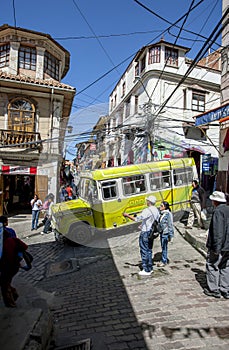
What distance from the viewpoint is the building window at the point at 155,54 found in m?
16.2

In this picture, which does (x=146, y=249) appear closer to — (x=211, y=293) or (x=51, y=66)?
(x=211, y=293)

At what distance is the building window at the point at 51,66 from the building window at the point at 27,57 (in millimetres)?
707

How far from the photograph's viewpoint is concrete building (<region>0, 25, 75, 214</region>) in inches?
530

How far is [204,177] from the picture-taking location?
16.1 m

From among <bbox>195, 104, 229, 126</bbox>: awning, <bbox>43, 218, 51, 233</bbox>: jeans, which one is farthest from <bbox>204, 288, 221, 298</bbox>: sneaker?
<bbox>43, 218, 51, 233</bbox>: jeans

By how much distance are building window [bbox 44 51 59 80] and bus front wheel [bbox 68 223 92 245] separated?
1088cm

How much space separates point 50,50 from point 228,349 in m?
16.5

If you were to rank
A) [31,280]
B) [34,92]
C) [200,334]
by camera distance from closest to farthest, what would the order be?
[200,334] < [31,280] < [34,92]

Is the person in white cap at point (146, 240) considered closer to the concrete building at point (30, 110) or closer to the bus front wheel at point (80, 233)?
the bus front wheel at point (80, 233)

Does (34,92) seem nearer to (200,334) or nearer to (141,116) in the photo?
(141,116)

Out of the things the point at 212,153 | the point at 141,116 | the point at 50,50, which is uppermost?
the point at 50,50

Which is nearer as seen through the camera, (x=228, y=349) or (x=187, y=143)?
(x=228, y=349)

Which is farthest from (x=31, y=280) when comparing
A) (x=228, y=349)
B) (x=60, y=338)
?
(x=228, y=349)

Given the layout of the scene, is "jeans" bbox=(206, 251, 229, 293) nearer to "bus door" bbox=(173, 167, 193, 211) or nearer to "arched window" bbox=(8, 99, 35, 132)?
"bus door" bbox=(173, 167, 193, 211)
